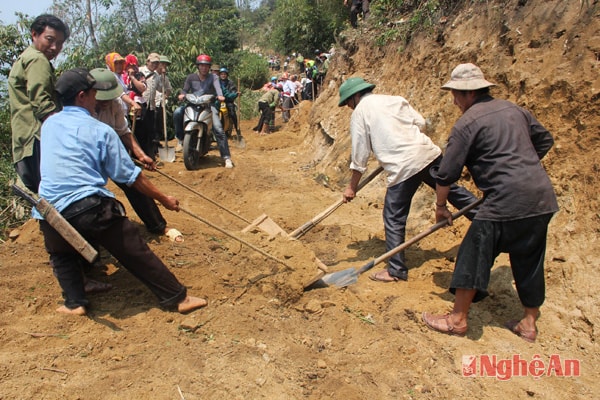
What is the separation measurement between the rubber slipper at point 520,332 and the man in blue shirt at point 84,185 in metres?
2.44

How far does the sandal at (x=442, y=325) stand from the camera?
304cm

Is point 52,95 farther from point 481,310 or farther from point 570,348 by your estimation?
point 570,348

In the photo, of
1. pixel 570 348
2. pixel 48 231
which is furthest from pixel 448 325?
pixel 48 231

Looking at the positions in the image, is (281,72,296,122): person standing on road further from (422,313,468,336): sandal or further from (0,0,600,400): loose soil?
(422,313,468,336): sandal

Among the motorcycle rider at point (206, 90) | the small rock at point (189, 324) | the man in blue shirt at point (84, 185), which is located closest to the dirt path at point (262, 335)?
the small rock at point (189, 324)

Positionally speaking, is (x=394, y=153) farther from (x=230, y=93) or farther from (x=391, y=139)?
(x=230, y=93)

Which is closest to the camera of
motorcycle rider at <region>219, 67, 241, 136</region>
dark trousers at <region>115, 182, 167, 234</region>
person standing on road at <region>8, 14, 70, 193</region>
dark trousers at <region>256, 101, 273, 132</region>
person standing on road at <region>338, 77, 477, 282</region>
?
person standing on road at <region>8, 14, 70, 193</region>

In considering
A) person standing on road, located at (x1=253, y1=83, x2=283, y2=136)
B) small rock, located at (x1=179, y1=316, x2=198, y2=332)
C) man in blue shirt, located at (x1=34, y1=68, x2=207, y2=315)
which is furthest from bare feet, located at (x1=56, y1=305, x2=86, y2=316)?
person standing on road, located at (x1=253, y1=83, x2=283, y2=136)

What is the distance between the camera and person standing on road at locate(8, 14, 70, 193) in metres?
3.56

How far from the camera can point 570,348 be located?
2.88 m

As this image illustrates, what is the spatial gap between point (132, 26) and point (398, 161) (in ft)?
36.2

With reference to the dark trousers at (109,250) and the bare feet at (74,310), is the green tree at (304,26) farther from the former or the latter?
the bare feet at (74,310)

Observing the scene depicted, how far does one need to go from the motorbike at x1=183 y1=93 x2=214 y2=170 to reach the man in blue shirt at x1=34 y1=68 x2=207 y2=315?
4.42 metres

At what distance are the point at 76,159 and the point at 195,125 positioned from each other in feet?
15.7
